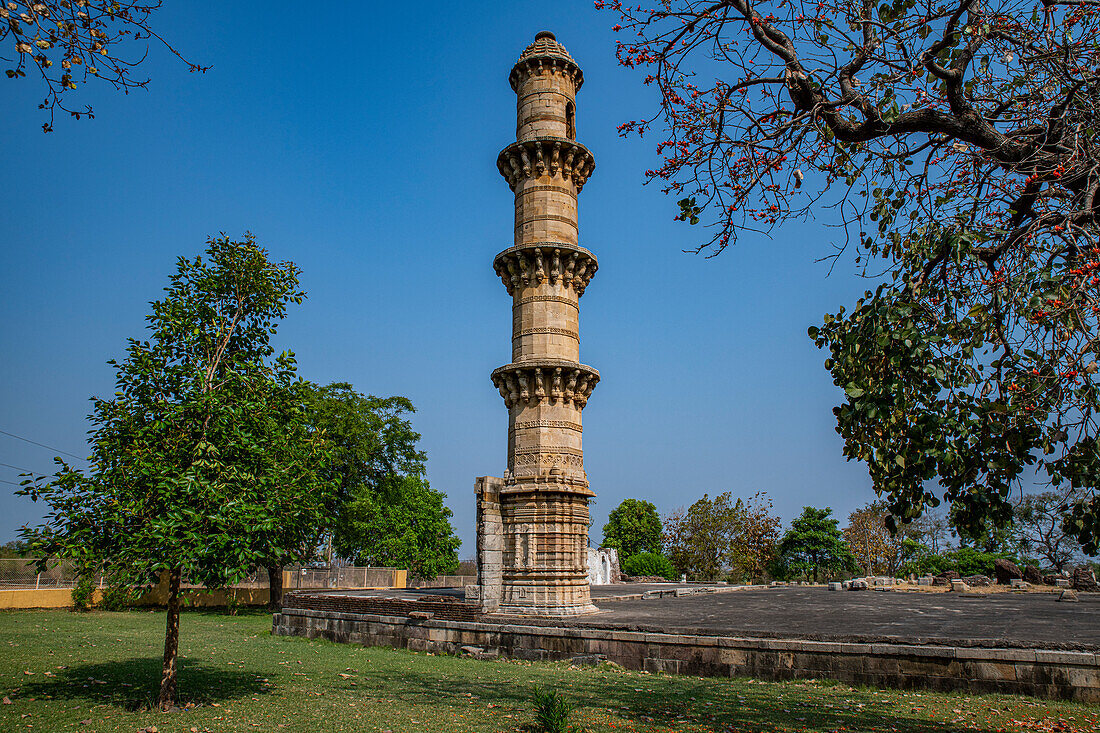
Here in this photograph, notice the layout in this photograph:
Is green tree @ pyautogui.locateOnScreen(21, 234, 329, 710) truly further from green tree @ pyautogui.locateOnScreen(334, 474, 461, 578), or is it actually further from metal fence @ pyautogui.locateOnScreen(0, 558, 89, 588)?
metal fence @ pyautogui.locateOnScreen(0, 558, 89, 588)


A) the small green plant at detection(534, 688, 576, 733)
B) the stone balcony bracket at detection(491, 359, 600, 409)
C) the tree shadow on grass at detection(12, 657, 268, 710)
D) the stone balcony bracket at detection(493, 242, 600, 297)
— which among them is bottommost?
the tree shadow on grass at detection(12, 657, 268, 710)

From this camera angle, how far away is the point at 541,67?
1862 cm

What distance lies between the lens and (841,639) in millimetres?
10359

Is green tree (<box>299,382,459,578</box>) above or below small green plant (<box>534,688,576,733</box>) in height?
above

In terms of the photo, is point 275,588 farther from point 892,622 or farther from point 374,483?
point 892,622

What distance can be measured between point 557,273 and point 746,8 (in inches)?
448

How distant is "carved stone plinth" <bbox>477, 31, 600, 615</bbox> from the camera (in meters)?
15.6

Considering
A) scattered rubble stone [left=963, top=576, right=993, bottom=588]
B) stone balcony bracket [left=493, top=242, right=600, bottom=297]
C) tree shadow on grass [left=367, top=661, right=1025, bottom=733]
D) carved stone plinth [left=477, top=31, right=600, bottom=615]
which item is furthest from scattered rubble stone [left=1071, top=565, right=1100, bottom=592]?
tree shadow on grass [left=367, top=661, right=1025, bottom=733]

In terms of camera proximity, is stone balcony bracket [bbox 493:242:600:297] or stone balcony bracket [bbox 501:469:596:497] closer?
stone balcony bracket [bbox 501:469:596:497]

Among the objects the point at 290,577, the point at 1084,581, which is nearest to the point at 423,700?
the point at 290,577

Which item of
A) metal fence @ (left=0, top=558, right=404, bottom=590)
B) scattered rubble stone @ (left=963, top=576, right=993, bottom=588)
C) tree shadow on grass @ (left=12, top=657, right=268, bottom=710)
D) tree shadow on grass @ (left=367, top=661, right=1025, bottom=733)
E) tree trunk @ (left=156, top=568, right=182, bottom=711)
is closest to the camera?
tree shadow on grass @ (left=367, top=661, right=1025, bottom=733)

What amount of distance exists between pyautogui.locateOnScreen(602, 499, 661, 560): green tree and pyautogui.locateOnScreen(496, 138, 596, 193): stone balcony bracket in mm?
48846

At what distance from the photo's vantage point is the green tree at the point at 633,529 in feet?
205

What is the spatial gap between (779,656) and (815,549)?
146 feet
